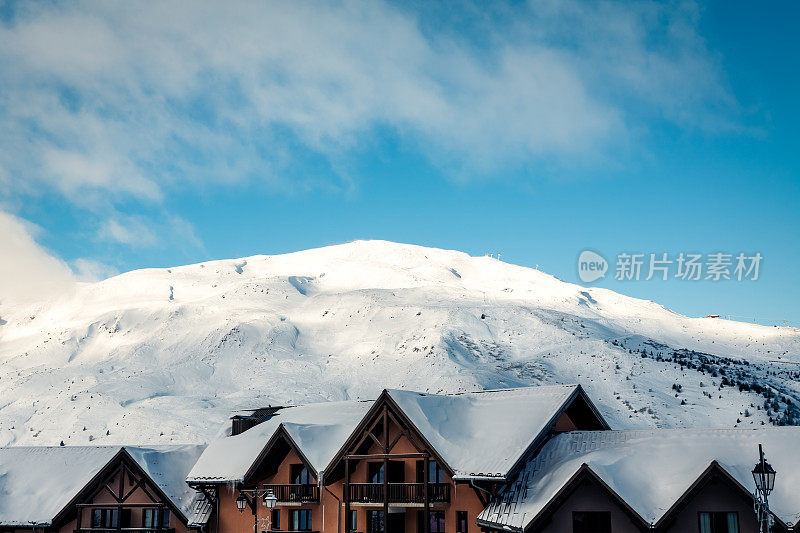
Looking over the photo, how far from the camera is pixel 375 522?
35719mm

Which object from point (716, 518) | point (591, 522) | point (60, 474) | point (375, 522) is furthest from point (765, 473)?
point (60, 474)

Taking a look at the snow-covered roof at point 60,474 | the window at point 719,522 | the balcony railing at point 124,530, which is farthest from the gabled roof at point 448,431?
the window at point 719,522

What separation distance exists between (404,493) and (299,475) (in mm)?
7445

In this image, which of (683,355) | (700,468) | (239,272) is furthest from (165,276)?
(700,468)

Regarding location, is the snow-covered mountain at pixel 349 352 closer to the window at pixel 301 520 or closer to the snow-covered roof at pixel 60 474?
the snow-covered roof at pixel 60 474

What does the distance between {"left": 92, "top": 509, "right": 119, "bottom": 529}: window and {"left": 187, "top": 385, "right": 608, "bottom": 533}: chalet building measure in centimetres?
584

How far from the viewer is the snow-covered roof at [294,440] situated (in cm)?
3672

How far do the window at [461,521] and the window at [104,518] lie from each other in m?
20.8

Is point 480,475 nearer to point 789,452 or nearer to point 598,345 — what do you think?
point 789,452

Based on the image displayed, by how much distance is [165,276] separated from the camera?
17138 centimetres

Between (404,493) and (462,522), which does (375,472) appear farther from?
(462,522)

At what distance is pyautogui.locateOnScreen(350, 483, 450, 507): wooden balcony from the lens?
33.1 meters

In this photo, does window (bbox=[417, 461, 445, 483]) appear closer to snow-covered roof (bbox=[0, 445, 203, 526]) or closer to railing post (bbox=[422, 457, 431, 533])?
railing post (bbox=[422, 457, 431, 533])

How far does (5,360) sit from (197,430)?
6221 cm
